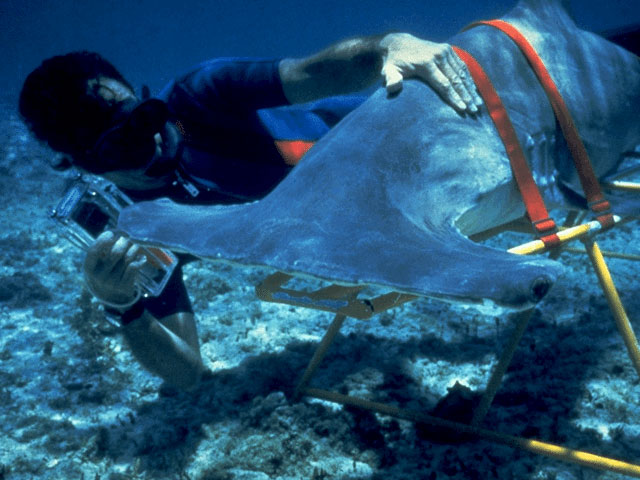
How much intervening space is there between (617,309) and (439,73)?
152 cm

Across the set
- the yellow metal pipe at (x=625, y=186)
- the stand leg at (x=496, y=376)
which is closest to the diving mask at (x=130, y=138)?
the stand leg at (x=496, y=376)

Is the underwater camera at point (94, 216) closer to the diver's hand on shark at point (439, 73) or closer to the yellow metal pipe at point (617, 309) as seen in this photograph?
the diver's hand on shark at point (439, 73)

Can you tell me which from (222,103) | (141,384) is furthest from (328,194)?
(141,384)

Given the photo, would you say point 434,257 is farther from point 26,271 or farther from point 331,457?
point 26,271

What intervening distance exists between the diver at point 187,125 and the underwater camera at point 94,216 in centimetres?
12

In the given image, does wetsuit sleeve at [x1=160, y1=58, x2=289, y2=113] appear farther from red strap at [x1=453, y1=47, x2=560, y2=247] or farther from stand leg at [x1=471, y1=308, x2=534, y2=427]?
stand leg at [x1=471, y1=308, x2=534, y2=427]

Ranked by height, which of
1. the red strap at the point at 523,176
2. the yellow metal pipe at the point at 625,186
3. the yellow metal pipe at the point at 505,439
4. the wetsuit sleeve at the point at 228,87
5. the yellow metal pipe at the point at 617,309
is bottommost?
the yellow metal pipe at the point at 505,439

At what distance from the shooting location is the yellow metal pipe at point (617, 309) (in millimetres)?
2277

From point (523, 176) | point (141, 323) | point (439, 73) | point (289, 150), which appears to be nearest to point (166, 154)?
point (289, 150)

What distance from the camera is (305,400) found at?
330 cm

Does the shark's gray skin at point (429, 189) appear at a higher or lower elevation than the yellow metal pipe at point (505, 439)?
higher

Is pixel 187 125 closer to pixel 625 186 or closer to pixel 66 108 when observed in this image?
pixel 66 108

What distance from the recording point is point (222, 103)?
3.47 metres

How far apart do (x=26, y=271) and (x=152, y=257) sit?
4.31 metres
